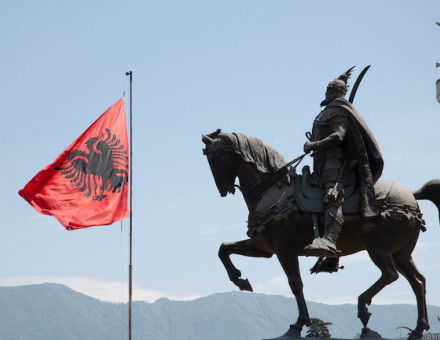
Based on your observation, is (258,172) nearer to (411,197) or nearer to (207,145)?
(207,145)

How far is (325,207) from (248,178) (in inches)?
62.3

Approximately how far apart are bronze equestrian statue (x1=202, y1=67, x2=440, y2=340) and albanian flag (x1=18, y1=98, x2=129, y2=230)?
675cm

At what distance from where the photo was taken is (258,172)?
1669 cm

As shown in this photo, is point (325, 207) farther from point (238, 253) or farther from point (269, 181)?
point (238, 253)

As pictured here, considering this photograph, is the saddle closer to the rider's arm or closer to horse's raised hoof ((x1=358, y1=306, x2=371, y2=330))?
the rider's arm

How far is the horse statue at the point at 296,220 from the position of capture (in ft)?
52.4

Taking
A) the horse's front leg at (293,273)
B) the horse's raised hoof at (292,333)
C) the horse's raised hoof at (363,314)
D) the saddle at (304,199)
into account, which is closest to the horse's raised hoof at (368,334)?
the horse's raised hoof at (363,314)

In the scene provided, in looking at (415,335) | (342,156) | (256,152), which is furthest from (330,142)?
(415,335)

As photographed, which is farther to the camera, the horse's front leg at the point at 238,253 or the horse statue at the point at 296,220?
the horse's front leg at the point at 238,253

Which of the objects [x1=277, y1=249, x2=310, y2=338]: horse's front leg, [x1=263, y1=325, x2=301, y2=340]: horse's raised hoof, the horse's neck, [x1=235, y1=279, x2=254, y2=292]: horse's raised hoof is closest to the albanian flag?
[x1=235, y1=279, x2=254, y2=292]: horse's raised hoof

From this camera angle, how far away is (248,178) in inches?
661

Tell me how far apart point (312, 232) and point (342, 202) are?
28.5 inches

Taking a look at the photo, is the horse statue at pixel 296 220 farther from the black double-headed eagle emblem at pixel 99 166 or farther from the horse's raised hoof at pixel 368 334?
the black double-headed eagle emblem at pixel 99 166

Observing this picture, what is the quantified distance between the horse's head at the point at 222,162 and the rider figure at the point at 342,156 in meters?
1.35
